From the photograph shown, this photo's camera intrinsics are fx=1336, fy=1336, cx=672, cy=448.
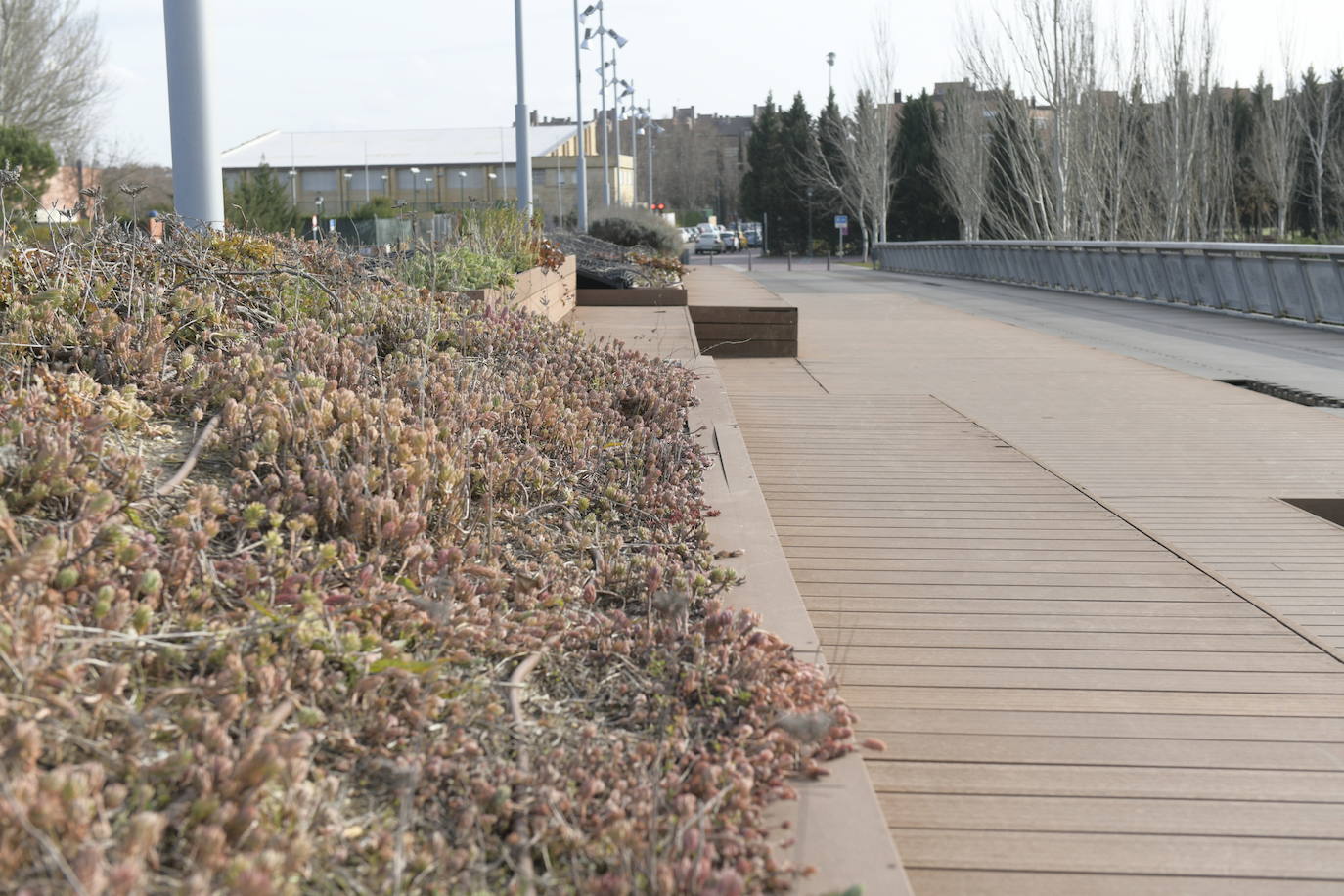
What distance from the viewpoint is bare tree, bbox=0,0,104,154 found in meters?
44.7

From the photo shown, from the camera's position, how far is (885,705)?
144 inches

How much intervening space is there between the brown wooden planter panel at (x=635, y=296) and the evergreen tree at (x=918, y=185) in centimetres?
5879

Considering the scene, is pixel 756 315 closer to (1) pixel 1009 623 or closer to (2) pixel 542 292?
(2) pixel 542 292

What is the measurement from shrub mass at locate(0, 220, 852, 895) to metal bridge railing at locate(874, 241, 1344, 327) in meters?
14.2

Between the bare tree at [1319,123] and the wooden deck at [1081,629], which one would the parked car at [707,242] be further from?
the wooden deck at [1081,629]

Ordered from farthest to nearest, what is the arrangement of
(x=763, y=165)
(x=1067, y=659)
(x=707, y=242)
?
(x=763, y=165), (x=707, y=242), (x=1067, y=659)

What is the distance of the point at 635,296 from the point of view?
1590 centimetres

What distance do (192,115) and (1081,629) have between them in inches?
205

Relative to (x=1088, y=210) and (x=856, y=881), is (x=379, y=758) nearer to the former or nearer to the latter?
(x=856, y=881)

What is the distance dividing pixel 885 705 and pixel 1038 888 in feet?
3.26

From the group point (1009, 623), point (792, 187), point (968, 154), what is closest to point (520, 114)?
point (1009, 623)

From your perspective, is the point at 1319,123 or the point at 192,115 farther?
the point at 1319,123

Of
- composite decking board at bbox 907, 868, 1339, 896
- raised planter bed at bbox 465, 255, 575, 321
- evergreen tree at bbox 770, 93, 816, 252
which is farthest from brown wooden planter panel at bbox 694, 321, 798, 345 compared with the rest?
evergreen tree at bbox 770, 93, 816, 252

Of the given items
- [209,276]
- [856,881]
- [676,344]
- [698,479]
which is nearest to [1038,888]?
[856,881]
